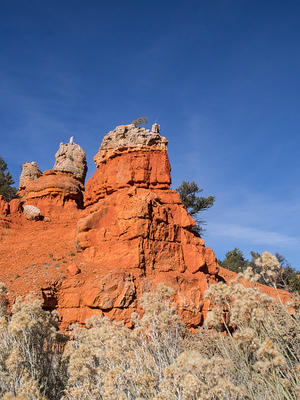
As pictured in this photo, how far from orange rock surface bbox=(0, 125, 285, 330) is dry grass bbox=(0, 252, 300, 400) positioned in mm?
7234

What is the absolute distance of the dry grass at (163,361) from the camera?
3.83 m

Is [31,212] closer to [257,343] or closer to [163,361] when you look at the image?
[163,361]

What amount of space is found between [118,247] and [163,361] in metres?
12.5

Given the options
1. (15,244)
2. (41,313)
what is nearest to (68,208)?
(15,244)

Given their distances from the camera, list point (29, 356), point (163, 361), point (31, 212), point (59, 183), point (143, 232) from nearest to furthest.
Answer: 1. point (163, 361)
2. point (29, 356)
3. point (143, 232)
4. point (31, 212)
5. point (59, 183)

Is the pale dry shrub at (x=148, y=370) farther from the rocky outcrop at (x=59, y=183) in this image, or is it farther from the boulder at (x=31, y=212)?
the rocky outcrop at (x=59, y=183)

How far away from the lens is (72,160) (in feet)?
115

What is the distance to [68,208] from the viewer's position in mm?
29484

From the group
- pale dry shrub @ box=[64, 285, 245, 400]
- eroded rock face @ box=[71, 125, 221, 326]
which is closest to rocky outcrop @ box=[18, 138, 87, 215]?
eroded rock face @ box=[71, 125, 221, 326]

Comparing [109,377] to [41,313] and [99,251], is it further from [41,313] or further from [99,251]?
[99,251]

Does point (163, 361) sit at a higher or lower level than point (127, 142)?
lower

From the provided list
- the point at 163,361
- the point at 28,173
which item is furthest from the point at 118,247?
the point at 28,173

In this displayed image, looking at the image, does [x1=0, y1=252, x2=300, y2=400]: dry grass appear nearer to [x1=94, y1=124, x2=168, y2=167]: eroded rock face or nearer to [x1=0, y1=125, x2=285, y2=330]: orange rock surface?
[x1=0, y1=125, x2=285, y2=330]: orange rock surface

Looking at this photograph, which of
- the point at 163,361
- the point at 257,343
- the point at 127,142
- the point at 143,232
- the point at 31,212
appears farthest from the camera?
the point at 31,212
